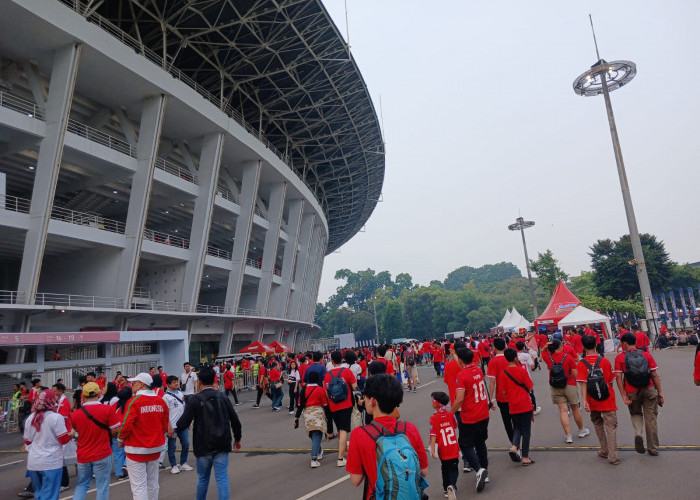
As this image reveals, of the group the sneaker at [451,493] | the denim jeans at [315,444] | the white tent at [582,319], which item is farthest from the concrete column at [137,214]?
the white tent at [582,319]

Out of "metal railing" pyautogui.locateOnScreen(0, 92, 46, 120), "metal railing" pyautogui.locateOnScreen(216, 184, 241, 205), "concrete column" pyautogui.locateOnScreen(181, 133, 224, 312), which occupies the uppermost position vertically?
"metal railing" pyautogui.locateOnScreen(216, 184, 241, 205)

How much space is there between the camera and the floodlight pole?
85.7 ft

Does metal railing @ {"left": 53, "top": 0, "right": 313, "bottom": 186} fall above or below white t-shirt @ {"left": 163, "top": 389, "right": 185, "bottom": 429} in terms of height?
above

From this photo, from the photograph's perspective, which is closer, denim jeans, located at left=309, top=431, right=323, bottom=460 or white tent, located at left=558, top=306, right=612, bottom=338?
denim jeans, located at left=309, top=431, right=323, bottom=460

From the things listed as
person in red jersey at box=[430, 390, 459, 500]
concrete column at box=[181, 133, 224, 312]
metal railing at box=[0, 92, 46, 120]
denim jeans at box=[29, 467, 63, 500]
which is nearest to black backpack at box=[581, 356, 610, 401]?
person in red jersey at box=[430, 390, 459, 500]

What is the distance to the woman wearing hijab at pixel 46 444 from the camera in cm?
568

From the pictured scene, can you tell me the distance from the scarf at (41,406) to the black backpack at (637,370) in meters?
7.80

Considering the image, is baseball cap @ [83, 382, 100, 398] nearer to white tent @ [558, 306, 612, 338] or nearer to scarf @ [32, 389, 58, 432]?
scarf @ [32, 389, 58, 432]

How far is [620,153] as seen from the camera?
89.8 ft

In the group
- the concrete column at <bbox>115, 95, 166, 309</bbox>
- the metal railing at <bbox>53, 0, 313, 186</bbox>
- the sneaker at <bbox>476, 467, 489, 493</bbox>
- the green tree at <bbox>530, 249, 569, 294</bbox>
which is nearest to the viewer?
the sneaker at <bbox>476, 467, 489, 493</bbox>

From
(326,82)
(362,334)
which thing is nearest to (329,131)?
(326,82)

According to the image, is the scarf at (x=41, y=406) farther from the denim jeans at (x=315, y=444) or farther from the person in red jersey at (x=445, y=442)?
the person in red jersey at (x=445, y=442)

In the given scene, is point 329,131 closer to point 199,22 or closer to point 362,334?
point 199,22

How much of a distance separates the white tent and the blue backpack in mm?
25642
